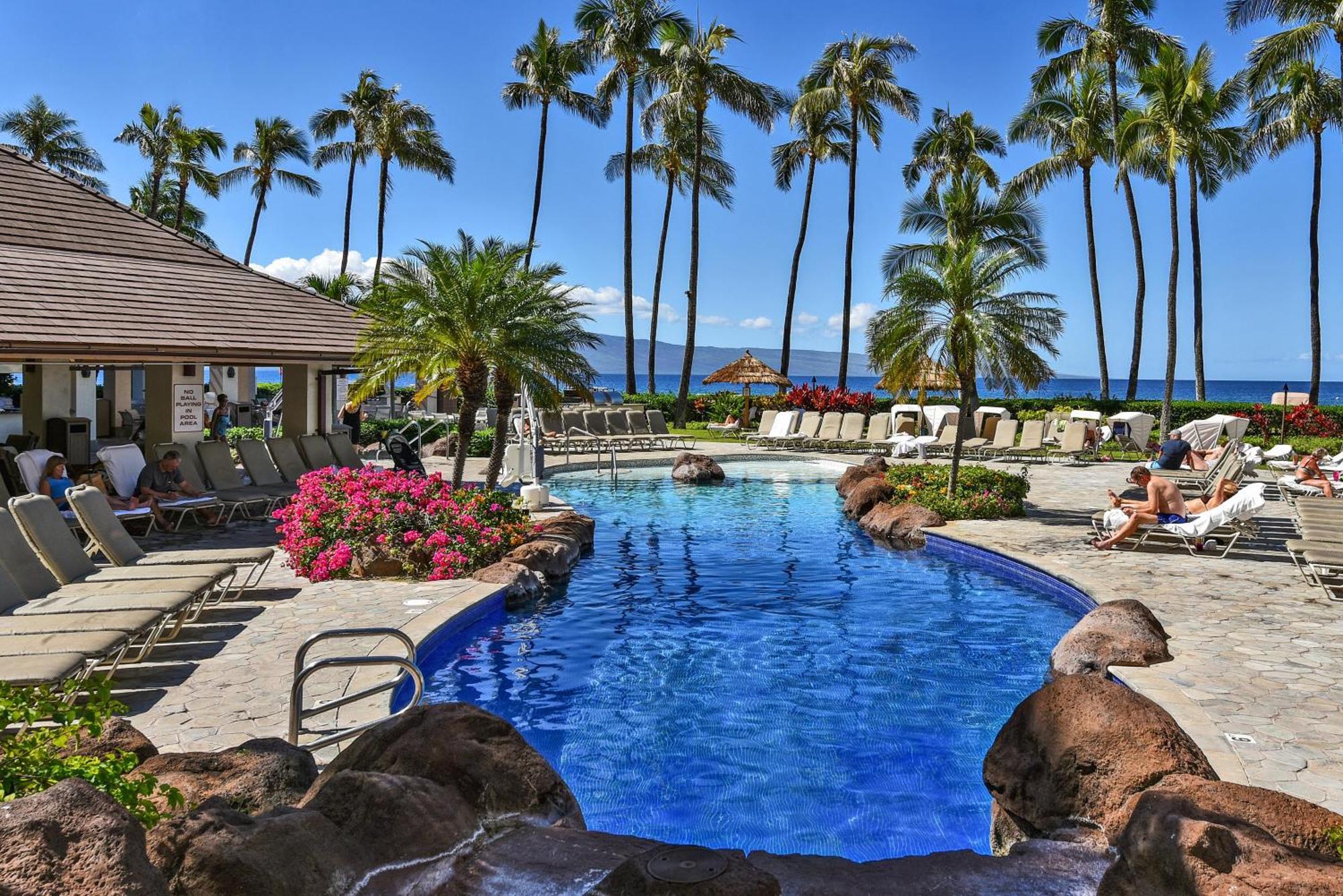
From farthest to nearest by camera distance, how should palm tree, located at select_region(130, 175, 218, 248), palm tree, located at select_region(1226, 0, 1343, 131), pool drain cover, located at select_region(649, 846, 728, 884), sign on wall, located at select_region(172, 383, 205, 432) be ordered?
1. palm tree, located at select_region(130, 175, 218, 248)
2. palm tree, located at select_region(1226, 0, 1343, 131)
3. sign on wall, located at select_region(172, 383, 205, 432)
4. pool drain cover, located at select_region(649, 846, 728, 884)

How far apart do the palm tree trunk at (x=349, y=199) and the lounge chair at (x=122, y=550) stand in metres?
38.3

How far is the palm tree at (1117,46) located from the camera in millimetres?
30797

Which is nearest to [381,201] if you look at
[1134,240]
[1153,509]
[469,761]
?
[1134,240]

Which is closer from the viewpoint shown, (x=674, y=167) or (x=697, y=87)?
(x=697, y=87)

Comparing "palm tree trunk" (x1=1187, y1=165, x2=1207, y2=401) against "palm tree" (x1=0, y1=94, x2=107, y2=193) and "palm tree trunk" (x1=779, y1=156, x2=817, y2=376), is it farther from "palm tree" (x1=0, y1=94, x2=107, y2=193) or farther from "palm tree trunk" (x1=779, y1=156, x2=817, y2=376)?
"palm tree" (x1=0, y1=94, x2=107, y2=193)

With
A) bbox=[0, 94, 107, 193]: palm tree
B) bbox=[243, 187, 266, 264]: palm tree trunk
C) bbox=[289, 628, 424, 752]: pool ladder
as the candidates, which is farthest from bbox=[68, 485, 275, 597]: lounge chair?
bbox=[0, 94, 107, 193]: palm tree

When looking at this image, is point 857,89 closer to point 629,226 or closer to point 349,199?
point 629,226

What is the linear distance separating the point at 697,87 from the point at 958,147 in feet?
41.3

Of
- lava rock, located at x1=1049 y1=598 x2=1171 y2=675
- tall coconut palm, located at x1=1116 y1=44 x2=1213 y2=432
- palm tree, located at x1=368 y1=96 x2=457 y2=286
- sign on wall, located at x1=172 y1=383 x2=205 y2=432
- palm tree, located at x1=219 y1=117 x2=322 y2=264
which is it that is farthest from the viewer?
palm tree, located at x1=219 y1=117 x2=322 y2=264

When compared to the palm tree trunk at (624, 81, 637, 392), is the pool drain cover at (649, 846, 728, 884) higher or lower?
lower

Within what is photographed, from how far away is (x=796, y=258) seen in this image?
125 feet

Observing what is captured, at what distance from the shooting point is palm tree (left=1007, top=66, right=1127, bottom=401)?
34.7 m

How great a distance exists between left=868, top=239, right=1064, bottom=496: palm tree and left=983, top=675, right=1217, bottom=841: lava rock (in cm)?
1019

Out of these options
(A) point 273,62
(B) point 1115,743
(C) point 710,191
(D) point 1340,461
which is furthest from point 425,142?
(B) point 1115,743
